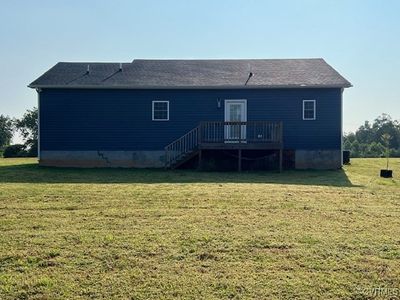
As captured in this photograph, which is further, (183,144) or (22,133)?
(22,133)

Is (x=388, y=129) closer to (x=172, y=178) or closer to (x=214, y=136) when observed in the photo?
(x=214, y=136)

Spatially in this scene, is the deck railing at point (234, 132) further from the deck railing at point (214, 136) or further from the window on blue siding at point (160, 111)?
the window on blue siding at point (160, 111)

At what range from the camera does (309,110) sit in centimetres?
1817

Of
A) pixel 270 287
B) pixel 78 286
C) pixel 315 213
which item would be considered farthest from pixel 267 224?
pixel 78 286

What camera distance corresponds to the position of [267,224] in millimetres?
6758

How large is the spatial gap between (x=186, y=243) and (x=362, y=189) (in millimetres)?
7613

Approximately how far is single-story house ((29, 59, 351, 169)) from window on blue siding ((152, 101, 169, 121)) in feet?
0.15

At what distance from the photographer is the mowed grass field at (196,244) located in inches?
170

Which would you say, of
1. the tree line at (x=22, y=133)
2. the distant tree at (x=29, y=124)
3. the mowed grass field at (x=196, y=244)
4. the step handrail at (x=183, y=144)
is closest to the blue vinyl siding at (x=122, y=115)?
the step handrail at (x=183, y=144)

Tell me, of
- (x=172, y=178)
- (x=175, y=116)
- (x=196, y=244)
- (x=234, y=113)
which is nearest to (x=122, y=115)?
(x=175, y=116)

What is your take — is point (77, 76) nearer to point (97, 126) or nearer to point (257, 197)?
point (97, 126)

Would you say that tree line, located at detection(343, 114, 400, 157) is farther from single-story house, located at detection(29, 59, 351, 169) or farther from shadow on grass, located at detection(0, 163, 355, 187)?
shadow on grass, located at detection(0, 163, 355, 187)

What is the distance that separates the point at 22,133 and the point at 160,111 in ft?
127

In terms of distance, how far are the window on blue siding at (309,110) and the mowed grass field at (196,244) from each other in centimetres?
837
